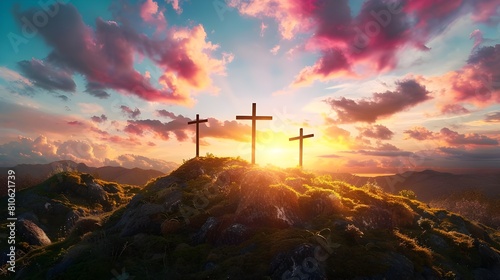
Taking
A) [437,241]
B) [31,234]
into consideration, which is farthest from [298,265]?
[31,234]

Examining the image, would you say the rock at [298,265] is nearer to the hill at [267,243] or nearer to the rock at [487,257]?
the hill at [267,243]

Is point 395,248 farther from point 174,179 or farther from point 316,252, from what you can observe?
point 174,179

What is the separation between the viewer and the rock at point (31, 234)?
24.3 meters

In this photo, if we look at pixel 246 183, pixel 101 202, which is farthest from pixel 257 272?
pixel 101 202

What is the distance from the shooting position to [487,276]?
15.8m

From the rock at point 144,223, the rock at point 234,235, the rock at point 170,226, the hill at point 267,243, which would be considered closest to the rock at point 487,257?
the hill at point 267,243

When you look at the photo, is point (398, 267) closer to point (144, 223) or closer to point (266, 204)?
point (266, 204)

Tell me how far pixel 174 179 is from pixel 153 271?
17564mm

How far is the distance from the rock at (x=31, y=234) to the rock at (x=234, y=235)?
1834cm

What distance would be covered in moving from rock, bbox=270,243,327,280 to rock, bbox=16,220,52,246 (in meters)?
22.2

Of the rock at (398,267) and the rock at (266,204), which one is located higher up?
the rock at (266,204)

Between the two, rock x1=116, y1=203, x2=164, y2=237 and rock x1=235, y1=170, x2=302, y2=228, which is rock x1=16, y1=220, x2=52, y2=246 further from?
rock x1=235, y1=170, x2=302, y2=228

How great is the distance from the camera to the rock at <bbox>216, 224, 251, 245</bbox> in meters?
15.0

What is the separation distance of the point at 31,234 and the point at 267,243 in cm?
2190
